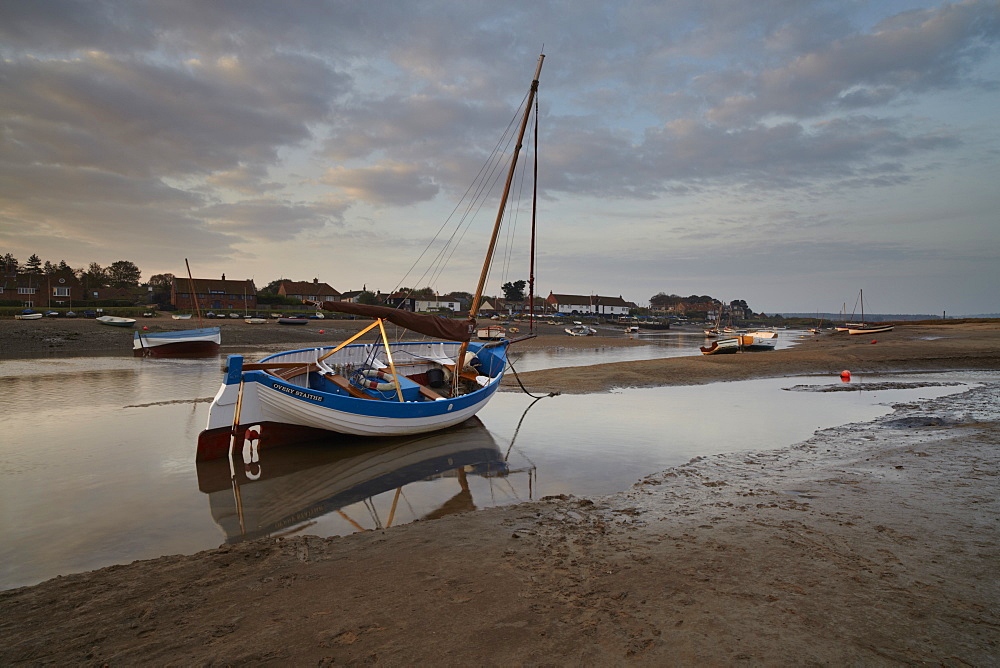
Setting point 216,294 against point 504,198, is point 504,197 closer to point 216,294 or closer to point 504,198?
point 504,198

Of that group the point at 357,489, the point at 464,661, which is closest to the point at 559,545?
the point at 464,661

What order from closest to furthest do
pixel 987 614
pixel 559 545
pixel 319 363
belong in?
1. pixel 987 614
2. pixel 559 545
3. pixel 319 363

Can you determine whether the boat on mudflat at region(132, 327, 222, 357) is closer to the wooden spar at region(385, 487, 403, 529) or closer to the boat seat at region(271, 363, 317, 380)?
the boat seat at region(271, 363, 317, 380)

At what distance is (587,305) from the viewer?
133m

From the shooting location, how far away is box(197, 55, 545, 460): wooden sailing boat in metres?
11.0

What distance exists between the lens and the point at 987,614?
412cm

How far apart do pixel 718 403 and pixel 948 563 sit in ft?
44.3

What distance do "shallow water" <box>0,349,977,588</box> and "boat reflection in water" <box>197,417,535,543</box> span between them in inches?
1.6

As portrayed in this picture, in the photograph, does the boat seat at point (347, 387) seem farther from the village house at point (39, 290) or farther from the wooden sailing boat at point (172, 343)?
the village house at point (39, 290)

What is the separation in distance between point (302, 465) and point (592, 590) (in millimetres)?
8112

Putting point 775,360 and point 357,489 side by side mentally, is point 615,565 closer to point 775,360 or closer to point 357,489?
point 357,489

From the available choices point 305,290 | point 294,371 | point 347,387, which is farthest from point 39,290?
point 347,387

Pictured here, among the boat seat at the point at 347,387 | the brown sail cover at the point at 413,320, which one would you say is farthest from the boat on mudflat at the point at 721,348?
the boat seat at the point at 347,387

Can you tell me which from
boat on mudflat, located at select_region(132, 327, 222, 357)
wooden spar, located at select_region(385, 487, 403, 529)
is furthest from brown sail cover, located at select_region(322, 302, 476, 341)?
boat on mudflat, located at select_region(132, 327, 222, 357)
